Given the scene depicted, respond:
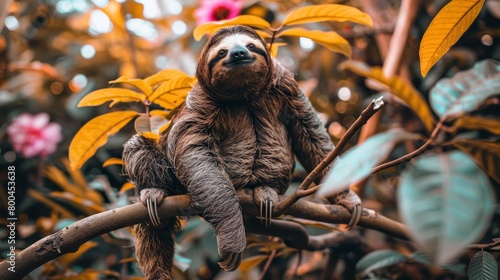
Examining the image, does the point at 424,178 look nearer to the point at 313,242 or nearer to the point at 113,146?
the point at 313,242

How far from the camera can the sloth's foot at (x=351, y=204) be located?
2527 millimetres

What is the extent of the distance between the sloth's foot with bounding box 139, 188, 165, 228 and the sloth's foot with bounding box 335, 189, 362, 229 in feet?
3.02

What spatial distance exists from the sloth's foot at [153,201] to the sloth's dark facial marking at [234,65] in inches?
22.4

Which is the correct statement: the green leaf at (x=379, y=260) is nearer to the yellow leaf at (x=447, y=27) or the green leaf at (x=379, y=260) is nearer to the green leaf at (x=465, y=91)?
the green leaf at (x=465, y=91)

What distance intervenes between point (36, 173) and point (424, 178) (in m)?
4.08

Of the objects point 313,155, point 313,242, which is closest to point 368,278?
point 313,242

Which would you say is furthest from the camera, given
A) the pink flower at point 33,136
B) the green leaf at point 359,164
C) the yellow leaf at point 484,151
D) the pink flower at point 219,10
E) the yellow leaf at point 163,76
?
the pink flower at point 33,136

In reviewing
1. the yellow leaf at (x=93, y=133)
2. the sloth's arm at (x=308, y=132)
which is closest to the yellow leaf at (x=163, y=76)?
the yellow leaf at (x=93, y=133)

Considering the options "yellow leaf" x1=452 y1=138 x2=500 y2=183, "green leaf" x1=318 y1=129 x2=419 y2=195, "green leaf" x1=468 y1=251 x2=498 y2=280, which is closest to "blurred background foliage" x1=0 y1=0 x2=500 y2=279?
"green leaf" x1=468 y1=251 x2=498 y2=280

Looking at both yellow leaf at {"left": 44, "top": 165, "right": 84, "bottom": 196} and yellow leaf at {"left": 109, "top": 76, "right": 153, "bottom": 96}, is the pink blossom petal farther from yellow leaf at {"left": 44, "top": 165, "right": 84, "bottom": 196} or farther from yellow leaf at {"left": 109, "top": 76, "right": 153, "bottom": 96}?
yellow leaf at {"left": 109, "top": 76, "right": 153, "bottom": 96}

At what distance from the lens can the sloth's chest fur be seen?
2650 millimetres

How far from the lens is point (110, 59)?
5336mm

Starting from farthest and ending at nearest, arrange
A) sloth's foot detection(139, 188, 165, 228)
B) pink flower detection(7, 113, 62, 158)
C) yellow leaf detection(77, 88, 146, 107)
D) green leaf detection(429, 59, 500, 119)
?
pink flower detection(7, 113, 62, 158), yellow leaf detection(77, 88, 146, 107), sloth's foot detection(139, 188, 165, 228), green leaf detection(429, 59, 500, 119)

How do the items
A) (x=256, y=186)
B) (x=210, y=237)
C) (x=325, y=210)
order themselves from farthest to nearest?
(x=210, y=237) → (x=256, y=186) → (x=325, y=210)
